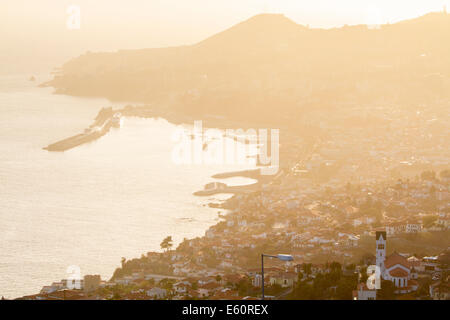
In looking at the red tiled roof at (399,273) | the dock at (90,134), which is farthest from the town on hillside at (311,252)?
the dock at (90,134)

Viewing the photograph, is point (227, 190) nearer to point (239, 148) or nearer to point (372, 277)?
point (239, 148)

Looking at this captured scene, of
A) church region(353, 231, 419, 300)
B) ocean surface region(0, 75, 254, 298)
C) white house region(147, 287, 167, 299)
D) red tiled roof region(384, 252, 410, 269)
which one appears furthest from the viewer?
ocean surface region(0, 75, 254, 298)

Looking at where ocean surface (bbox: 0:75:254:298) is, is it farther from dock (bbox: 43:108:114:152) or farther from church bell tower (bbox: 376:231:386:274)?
church bell tower (bbox: 376:231:386:274)

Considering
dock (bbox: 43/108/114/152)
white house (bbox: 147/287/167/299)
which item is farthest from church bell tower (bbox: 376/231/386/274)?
dock (bbox: 43/108/114/152)

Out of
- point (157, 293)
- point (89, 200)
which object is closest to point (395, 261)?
point (157, 293)

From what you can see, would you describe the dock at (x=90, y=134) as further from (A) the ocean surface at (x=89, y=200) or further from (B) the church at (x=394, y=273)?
(B) the church at (x=394, y=273)
